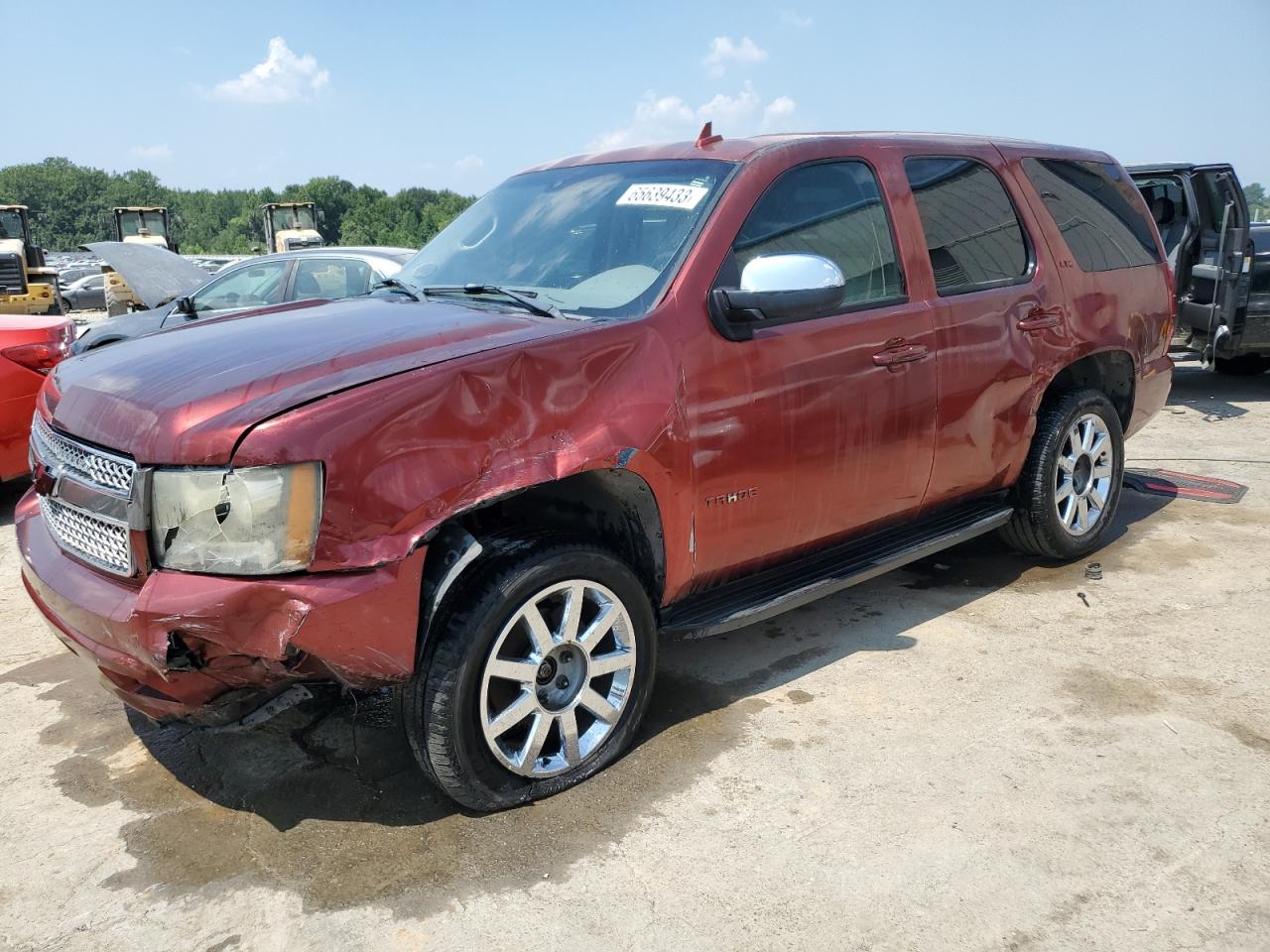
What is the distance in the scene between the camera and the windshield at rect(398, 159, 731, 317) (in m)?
3.30

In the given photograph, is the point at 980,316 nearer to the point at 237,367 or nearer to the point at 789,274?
the point at 789,274

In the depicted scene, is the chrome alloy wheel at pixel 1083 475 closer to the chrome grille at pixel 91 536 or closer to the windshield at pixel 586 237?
the windshield at pixel 586 237

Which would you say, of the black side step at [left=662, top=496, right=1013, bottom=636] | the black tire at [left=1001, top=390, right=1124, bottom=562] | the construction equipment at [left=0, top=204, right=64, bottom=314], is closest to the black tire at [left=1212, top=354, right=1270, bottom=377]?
the black tire at [left=1001, top=390, right=1124, bottom=562]


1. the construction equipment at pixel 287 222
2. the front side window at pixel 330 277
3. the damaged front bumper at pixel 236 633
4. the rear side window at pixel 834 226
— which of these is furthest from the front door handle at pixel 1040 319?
the construction equipment at pixel 287 222

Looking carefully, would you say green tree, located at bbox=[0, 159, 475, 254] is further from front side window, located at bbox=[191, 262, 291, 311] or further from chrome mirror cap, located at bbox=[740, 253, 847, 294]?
chrome mirror cap, located at bbox=[740, 253, 847, 294]

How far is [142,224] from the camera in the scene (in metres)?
30.9

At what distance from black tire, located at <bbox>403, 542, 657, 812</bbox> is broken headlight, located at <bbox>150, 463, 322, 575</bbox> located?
0.47 m

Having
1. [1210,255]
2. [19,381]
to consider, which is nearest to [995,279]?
[19,381]

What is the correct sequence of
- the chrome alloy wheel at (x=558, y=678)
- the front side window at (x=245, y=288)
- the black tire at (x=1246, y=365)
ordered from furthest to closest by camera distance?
1. the black tire at (x=1246, y=365)
2. the front side window at (x=245, y=288)
3. the chrome alloy wheel at (x=558, y=678)

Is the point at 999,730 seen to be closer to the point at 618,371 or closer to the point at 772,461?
the point at 772,461

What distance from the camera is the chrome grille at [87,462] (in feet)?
8.66

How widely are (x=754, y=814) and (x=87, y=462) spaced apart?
6.98 feet

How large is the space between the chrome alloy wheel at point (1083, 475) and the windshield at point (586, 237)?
2.28m

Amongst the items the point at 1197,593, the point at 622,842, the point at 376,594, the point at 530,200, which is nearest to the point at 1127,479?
the point at 1197,593
